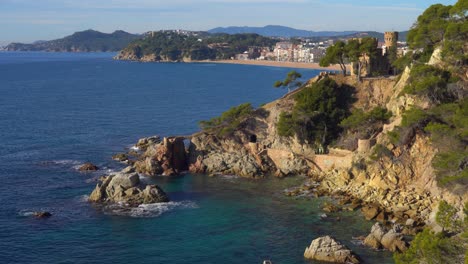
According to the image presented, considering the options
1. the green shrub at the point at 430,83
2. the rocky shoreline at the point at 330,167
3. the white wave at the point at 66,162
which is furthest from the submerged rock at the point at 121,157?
the green shrub at the point at 430,83

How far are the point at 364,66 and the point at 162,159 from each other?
26.9 m

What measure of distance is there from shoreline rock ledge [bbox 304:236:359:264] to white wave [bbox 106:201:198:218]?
45.1ft

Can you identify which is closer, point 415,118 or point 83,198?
point 415,118

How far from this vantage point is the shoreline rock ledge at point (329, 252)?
3506 cm

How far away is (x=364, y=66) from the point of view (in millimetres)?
68000

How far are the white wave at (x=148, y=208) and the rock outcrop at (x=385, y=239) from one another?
50.9ft

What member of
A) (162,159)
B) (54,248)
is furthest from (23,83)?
(54,248)

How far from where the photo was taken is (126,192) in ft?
158

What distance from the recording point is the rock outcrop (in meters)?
36.6

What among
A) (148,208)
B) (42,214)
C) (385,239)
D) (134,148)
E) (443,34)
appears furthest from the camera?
(134,148)

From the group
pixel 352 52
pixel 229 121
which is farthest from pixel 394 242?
pixel 352 52

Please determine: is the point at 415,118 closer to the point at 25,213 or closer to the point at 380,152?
the point at 380,152

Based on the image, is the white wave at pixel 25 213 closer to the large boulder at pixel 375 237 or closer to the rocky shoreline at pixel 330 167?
the rocky shoreline at pixel 330 167

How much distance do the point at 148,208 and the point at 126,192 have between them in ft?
10.1
